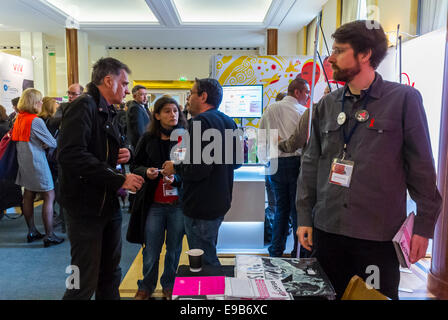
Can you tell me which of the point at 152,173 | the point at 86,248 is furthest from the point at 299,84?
the point at 86,248

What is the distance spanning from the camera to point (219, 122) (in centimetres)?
185

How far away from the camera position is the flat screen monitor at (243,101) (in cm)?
431

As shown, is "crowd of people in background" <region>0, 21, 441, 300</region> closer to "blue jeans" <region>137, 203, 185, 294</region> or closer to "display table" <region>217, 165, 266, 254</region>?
"blue jeans" <region>137, 203, 185, 294</region>

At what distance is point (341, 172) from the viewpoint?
1163 millimetres

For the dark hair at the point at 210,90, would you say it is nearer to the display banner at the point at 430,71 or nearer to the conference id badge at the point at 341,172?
the conference id badge at the point at 341,172

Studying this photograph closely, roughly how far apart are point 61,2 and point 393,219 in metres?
7.58

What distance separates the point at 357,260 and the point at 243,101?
11.2 ft

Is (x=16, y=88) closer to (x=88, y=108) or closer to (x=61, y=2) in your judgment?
(x=61, y=2)

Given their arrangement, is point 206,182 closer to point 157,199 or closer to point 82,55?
point 157,199

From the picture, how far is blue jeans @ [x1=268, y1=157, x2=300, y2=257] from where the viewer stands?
2.80 metres

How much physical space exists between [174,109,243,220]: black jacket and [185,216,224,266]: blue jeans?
0.14ft

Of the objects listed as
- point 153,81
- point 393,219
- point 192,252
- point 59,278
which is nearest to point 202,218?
point 192,252

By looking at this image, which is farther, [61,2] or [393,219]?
[61,2]

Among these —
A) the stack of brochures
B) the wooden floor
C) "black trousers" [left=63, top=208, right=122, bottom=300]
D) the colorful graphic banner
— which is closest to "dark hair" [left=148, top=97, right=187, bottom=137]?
"black trousers" [left=63, top=208, right=122, bottom=300]
